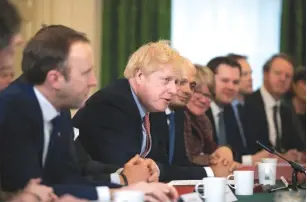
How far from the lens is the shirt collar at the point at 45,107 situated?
1.91m

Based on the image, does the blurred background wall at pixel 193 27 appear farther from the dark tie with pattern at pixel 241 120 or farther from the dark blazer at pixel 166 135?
the dark blazer at pixel 166 135

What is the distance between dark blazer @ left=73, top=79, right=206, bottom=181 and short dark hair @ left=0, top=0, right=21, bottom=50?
2.89 ft

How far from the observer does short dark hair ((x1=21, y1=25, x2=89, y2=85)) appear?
1.92m

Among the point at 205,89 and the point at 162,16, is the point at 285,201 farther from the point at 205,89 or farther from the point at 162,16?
the point at 162,16

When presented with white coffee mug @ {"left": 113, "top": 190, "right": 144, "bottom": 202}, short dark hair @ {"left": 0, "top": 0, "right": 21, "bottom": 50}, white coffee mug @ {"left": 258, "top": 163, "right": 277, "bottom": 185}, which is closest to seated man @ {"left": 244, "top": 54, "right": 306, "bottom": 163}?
white coffee mug @ {"left": 258, "top": 163, "right": 277, "bottom": 185}

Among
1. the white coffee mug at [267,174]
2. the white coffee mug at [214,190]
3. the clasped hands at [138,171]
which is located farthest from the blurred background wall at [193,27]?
the white coffee mug at [214,190]

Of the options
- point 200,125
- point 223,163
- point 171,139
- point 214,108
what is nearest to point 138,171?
point 171,139

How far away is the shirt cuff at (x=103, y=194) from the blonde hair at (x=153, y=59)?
0.82m

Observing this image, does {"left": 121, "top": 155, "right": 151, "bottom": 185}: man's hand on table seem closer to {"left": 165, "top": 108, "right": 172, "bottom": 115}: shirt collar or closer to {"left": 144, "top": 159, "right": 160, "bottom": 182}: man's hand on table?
{"left": 144, "top": 159, "right": 160, "bottom": 182}: man's hand on table

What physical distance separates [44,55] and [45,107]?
0.16 metres

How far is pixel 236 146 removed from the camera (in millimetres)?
3842

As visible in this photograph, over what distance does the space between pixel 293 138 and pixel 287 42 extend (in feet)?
3.59

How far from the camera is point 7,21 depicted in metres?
1.63

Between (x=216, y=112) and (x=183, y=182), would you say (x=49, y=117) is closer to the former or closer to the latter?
(x=183, y=182)
